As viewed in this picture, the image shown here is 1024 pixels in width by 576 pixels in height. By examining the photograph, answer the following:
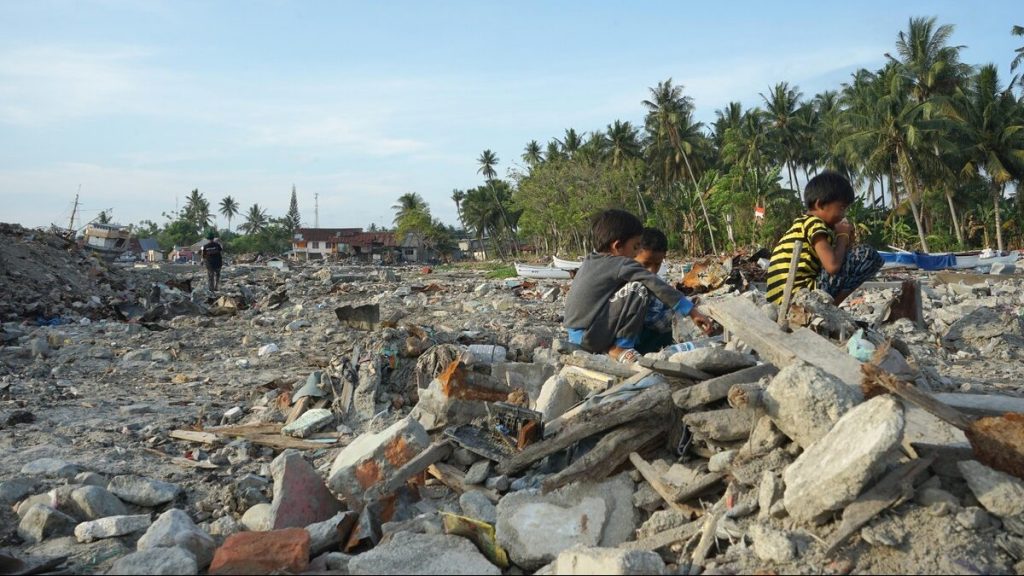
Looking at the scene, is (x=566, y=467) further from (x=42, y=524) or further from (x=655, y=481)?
(x=42, y=524)

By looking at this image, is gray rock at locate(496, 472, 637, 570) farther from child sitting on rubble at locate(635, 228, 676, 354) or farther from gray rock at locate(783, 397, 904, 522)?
child sitting on rubble at locate(635, 228, 676, 354)

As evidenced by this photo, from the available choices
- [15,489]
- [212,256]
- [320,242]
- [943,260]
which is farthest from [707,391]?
[320,242]

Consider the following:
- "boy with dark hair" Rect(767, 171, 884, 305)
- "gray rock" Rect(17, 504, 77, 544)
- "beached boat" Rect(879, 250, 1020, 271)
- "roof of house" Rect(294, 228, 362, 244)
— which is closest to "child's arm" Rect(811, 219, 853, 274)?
"boy with dark hair" Rect(767, 171, 884, 305)

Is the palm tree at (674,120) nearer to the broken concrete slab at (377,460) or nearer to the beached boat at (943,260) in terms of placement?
the beached boat at (943,260)

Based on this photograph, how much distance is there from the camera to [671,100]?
47.0 m

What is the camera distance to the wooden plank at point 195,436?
4863 millimetres

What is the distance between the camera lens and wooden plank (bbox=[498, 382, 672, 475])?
2.90 metres

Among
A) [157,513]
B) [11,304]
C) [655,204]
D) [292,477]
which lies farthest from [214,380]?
[655,204]

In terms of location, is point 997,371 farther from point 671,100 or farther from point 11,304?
point 671,100

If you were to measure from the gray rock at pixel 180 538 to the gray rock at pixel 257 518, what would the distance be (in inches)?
15.3

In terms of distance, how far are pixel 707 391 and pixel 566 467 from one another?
651 millimetres

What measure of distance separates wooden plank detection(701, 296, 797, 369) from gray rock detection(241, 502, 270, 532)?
7.41ft

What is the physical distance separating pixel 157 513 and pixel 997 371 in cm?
582

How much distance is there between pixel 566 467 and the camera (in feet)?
9.65
